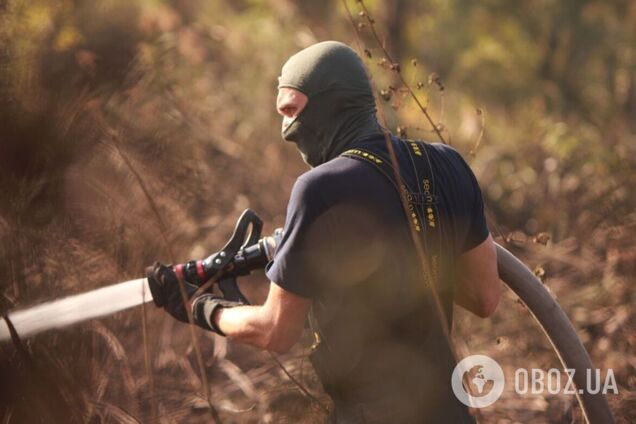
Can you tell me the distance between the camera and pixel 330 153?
2570 millimetres

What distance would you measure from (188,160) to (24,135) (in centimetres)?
175

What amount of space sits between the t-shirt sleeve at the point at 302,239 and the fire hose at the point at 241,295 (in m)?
0.27

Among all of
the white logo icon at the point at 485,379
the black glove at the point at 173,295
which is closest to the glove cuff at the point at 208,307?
the black glove at the point at 173,295

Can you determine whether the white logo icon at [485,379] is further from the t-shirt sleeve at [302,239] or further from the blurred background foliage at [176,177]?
the t-shirt sleeve at [302,239]

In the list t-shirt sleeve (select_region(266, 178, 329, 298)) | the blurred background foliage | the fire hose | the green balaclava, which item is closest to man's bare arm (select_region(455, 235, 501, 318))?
the fire hose

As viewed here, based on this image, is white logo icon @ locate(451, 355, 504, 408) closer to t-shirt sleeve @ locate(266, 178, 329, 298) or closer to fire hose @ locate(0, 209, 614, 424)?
fire hose @ locate(0, 209, 614, 424)

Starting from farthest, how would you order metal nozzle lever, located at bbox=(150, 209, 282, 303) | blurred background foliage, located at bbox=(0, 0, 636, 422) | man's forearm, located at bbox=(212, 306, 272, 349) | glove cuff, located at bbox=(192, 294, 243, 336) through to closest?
blurred background foliage, located at bbox=(0, 0, 636, 422), metal nozzle lever, located at bbox=(150, 209, 282, 303), glove cuff, located at bbox=(192, 294, 243, 336), man's forearm, located at bbox=(212, 306, 272, 349)

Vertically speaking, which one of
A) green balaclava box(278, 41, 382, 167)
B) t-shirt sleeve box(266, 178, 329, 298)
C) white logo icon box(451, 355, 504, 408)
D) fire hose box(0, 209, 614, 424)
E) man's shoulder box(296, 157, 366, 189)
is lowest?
white logo icon box(451, 355, 504, 408)

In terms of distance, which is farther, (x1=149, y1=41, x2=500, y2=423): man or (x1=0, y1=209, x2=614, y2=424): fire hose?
(x1=0, y1=209, x2=614, y2=424): fire hose

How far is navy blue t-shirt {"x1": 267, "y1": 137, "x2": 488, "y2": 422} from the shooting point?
7.60ft

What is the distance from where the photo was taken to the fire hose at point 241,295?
2672mm

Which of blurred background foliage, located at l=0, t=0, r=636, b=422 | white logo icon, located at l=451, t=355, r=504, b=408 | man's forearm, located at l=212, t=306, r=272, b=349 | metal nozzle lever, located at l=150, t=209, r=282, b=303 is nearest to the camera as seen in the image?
man's forearm, located at l=212, t=306, r=272, b=349

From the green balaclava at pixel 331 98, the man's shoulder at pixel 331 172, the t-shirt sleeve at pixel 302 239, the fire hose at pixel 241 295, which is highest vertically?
the green balaclava at pixel 331 98

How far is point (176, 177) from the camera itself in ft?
16.9
